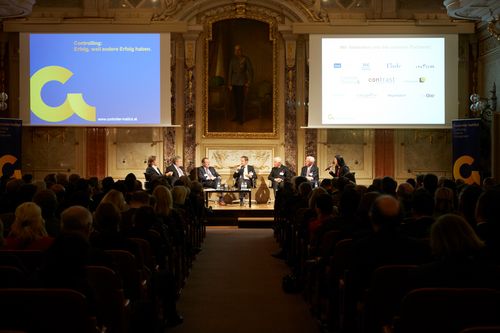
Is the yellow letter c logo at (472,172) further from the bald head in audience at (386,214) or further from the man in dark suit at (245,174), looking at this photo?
the bald head in audience at (386,214)

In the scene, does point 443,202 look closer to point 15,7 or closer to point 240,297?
point 240,297

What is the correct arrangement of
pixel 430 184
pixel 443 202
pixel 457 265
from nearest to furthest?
pixel 457 265, pixel 443 202, pixel 430 184

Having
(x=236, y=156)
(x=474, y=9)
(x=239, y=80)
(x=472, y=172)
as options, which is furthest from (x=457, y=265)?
(x=239, y=80)

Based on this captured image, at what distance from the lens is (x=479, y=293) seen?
9.50ft

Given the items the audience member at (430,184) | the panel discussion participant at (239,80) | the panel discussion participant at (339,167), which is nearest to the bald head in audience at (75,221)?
the audience member at (430,184)

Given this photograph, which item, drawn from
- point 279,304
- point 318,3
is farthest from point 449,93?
point 279,304

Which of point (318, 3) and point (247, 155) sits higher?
point (318, 3)

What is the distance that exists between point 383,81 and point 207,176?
4.21 meters

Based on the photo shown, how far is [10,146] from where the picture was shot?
14.1 metres

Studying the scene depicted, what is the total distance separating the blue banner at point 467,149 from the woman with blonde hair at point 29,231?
1099cm

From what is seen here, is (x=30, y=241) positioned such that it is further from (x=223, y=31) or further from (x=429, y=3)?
(x=429, y=3)

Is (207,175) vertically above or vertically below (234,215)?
above

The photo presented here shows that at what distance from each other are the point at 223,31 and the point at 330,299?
11.3 metres

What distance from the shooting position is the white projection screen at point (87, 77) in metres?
14.5
